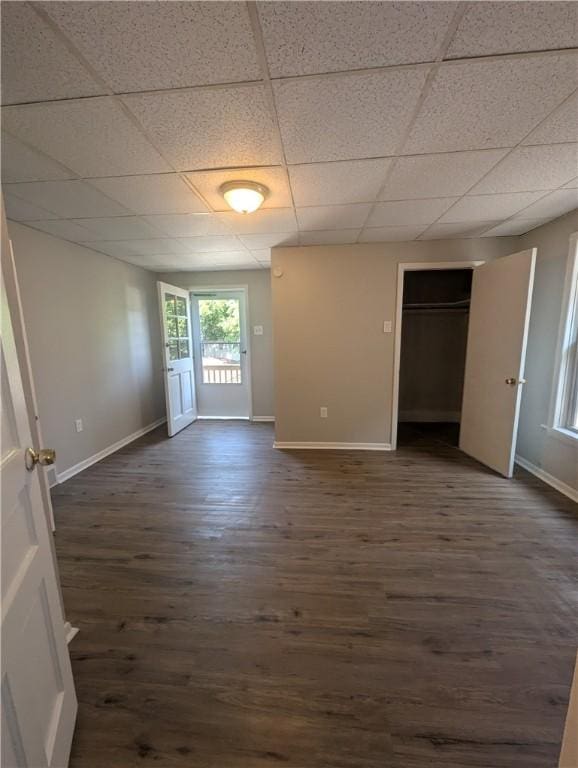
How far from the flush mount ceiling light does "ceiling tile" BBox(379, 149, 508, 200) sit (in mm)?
814

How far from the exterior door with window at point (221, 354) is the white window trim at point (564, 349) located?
148 inches

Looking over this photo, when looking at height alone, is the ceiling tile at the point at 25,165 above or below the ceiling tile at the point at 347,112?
above

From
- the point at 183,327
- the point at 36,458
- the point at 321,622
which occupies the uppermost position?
the point at 183,327

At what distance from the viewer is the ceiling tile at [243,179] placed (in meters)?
1.79

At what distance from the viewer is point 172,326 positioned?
436 cm

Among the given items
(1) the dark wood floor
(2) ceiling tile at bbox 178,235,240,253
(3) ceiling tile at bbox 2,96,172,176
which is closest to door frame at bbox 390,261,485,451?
(1) the dark wood floor

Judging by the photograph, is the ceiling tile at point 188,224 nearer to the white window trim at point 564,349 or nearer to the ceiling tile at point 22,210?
the ceiling tile at point 22,210

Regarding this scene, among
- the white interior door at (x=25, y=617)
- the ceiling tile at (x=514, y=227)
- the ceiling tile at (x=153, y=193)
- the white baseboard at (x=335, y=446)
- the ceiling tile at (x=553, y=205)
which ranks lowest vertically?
the white baseboard at (x=335, y=446)

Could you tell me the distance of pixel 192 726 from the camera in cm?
111

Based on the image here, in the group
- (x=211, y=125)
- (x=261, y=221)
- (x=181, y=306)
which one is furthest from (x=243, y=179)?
(x=181, y=306)

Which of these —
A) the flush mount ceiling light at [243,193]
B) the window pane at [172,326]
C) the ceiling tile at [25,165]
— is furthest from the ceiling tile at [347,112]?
the window pane at [172,326]

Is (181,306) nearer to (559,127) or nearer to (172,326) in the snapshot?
(172,326)

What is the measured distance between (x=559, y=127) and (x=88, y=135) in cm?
222

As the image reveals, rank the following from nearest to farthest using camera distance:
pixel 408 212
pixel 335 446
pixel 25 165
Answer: pixel 25 165
pixel 408 212
pixel 335 446
